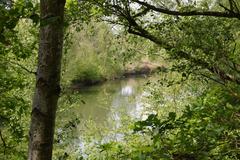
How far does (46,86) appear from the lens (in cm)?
174

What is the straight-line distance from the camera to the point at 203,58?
19.1 ft

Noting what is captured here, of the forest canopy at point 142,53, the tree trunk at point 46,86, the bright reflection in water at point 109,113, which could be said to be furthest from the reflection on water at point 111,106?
the tree trunk at point 46,86

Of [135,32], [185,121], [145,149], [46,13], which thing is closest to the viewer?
[46,13]

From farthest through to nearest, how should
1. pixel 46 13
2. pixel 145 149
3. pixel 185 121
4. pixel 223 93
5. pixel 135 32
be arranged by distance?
pixel 135 32
pixel 223 93
pixel 185 121
pixel 145 149
pixel 46 13

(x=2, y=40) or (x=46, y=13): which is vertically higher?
(x=46, y=13)

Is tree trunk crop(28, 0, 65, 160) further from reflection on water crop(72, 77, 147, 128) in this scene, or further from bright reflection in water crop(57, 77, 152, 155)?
reflection on water crop(72, 77, 147, 128)

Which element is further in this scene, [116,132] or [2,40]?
[116,132]

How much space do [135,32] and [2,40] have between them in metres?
5.88

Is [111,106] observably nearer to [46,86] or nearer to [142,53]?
[142,53]

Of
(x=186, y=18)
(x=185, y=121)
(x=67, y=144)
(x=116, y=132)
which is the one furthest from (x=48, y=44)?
(x=67, y=144)

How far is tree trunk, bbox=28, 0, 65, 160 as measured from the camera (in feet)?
5.67

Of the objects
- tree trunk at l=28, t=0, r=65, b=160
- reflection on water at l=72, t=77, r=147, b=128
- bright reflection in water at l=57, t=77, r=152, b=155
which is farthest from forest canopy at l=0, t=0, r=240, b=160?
reflection on water at l=72, t=77, r=147, b=128

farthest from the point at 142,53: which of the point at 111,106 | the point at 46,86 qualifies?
the point at 111,106

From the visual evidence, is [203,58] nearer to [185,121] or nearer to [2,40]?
[185,121]
